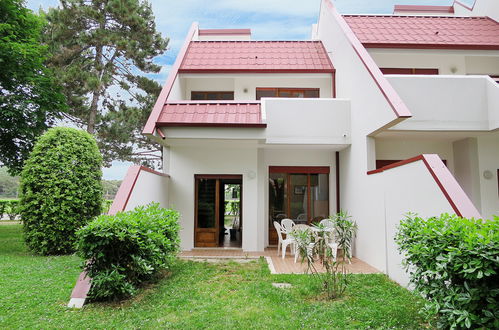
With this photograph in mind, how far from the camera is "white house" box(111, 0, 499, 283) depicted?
8703mm

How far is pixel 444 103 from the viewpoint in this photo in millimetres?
8820

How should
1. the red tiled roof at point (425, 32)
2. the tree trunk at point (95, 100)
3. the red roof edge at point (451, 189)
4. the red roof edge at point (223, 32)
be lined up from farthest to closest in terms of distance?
the tree trunk at point (95, 100)
the red roof edge at point (223, 32)
the red tiled roof at point (425, 32)
the red roof edge at point (451, 189)

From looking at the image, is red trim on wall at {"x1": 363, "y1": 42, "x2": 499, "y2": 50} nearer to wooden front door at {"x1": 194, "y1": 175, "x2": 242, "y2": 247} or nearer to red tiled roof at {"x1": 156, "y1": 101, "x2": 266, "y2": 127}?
red tiled roof at {"x1": 156, "y1": 101, "x2": 266, "y2": 127}

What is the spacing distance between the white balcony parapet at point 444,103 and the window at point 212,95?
6.89 m

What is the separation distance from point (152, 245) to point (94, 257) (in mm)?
1029

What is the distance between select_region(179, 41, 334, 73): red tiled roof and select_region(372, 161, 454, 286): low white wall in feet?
19.9

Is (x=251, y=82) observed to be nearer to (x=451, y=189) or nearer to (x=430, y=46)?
(x=430, y=46)

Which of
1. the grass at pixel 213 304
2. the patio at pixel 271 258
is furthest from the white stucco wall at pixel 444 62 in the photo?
the grass at pixel 213 304

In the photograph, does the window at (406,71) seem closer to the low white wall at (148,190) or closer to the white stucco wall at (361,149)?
the white stucco wall at (361,149)

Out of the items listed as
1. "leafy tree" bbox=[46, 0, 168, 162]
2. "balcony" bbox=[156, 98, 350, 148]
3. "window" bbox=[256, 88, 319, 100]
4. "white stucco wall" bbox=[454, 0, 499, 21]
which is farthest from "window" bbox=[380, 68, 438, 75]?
"leafy tree" bbox=[46, 0, 168, 162]

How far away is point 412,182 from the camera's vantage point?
256 inches

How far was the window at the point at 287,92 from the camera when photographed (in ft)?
43.2

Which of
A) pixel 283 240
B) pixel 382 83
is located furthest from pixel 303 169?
pixel 382 83

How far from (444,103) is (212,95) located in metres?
8.75
